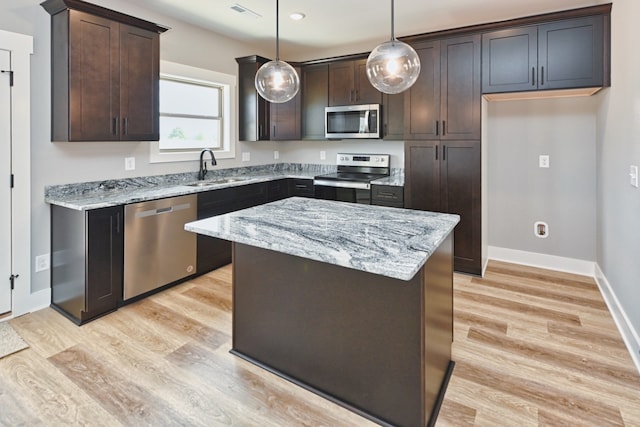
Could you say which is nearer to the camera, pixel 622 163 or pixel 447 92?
pixel 622 163

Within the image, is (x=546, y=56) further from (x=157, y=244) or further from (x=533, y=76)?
(x=157, y=244)

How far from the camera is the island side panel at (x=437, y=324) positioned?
1762 mm

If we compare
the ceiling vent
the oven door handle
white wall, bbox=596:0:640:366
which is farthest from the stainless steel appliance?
white wall, bbox=596:0:640:366

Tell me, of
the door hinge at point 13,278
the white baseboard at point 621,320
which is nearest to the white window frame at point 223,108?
the door hinge at point 13,278

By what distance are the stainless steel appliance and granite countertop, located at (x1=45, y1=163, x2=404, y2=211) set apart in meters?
0.19

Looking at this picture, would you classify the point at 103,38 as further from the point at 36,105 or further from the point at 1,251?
the point at 1,251

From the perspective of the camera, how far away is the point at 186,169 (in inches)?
165

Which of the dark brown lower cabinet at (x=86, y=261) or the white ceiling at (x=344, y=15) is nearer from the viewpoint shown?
the dark brown lower cabinet at (x=86, y=261)

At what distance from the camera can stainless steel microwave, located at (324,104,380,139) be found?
4441 mm

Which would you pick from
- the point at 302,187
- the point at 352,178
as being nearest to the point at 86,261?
the point at 302,187

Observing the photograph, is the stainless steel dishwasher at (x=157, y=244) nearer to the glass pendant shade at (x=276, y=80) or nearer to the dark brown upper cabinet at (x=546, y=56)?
the glass pendant shade at (x=276, y=80)

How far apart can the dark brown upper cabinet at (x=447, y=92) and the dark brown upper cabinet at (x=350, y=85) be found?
0.60 metres

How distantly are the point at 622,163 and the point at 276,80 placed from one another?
8.14 feet

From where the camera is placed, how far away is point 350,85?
15.2 ft
